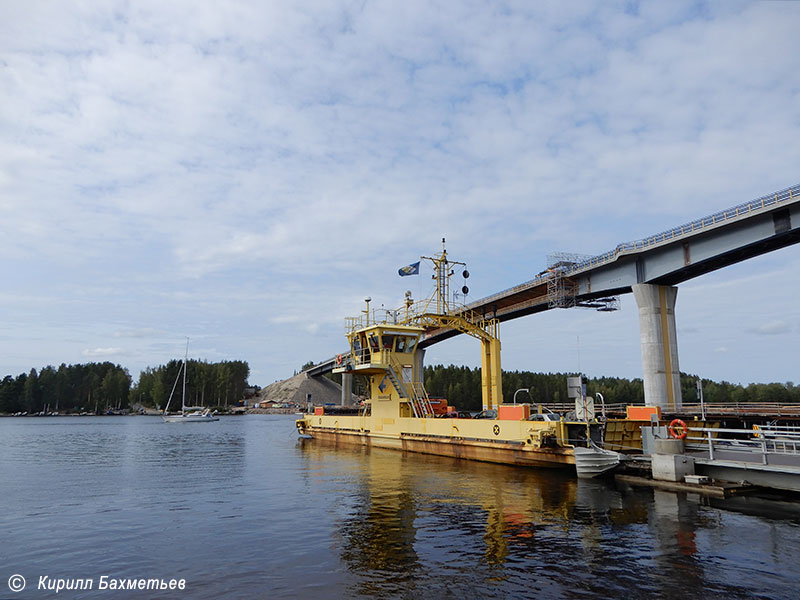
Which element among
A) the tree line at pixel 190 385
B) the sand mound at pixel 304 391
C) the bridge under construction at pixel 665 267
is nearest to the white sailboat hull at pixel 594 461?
the bridge under construction at pixel 665 267

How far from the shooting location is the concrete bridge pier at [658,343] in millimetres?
40125

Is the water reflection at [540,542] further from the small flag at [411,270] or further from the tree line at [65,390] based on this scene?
the tree line at [65,390]

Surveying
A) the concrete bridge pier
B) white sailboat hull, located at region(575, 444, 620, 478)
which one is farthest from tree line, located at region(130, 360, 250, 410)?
white sailboat hull, located at region(575, 444, 620, 478)

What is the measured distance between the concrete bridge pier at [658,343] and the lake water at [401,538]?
70.5ft

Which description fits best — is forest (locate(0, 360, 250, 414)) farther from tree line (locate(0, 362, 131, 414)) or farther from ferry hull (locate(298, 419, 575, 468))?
ferry hull (locate(298, 419, 575, 468))

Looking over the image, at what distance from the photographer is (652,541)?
12.7 meters

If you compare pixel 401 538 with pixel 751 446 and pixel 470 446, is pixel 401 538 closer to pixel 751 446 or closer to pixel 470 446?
pixel 470 446

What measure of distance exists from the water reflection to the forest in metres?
129

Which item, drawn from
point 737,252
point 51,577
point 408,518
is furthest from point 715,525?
point 737,252

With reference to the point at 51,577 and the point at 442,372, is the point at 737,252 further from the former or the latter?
the point at 442,372

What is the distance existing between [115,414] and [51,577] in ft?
493

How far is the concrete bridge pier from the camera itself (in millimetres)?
40125

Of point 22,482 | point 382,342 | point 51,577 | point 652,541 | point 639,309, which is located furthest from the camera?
point 639,309

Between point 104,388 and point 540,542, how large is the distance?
157 metres
